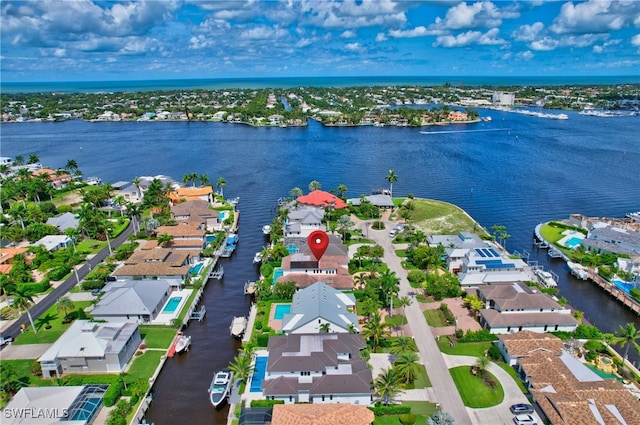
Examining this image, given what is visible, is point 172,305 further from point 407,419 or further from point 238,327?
point 407,419

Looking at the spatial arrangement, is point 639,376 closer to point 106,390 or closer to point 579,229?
point 579,229

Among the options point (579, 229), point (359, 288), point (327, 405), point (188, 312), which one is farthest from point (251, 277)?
point (579, 229)

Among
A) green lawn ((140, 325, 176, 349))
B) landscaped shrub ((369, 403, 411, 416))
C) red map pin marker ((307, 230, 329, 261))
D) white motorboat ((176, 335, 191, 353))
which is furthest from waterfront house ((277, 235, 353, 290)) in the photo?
landscaped shrub ((369, 403, 411, 416))

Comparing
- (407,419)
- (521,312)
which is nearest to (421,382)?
(407,419)

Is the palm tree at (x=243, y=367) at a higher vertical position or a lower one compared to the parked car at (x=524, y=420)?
higher

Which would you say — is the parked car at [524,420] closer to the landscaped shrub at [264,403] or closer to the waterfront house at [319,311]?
the waterfront house at [319,311]

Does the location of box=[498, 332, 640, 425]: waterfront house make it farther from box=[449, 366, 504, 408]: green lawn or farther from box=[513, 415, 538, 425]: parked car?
box=[449, 366, 504, 408]: green lawn

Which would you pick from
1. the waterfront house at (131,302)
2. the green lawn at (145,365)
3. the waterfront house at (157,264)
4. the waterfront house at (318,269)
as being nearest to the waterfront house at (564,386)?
the waterfront house at (318,269)
